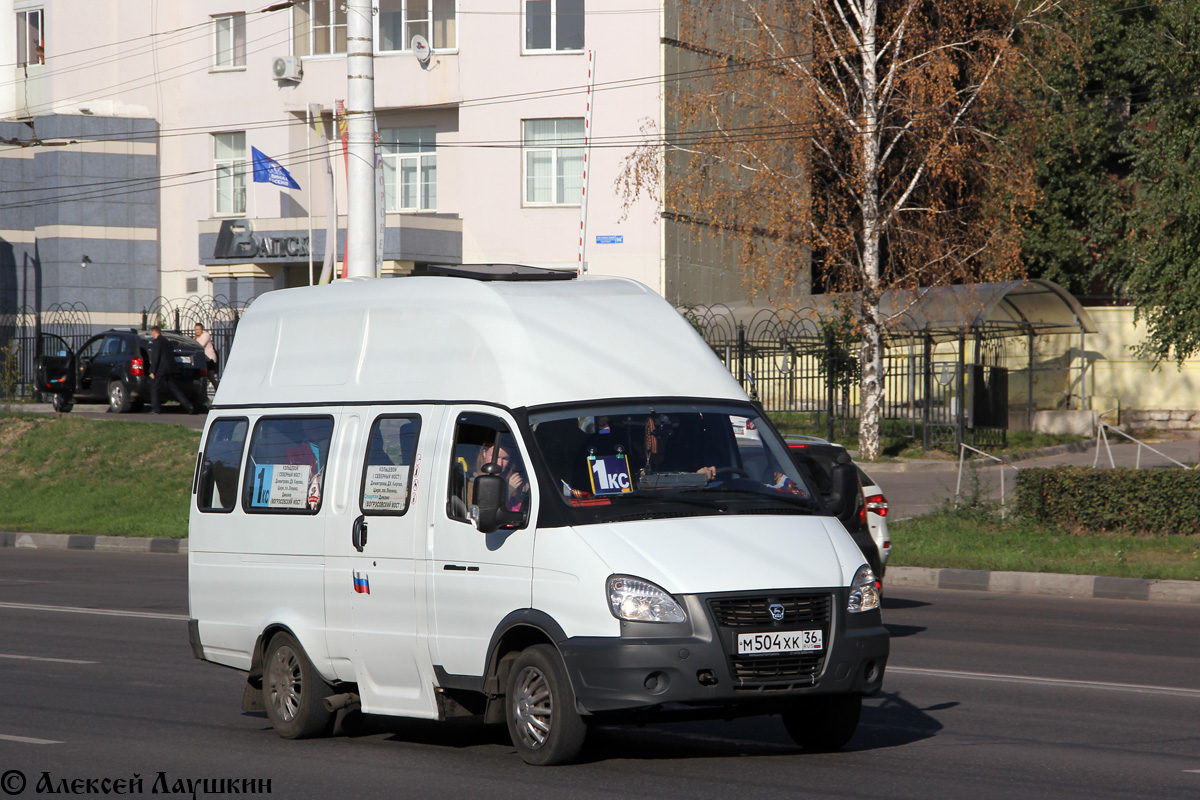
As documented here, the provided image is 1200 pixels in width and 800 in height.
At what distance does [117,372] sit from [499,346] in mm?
28340

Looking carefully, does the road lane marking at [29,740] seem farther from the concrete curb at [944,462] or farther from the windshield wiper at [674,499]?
the concrete curb at [944,462]

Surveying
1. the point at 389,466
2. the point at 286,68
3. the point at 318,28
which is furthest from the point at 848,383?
the point at 389,466

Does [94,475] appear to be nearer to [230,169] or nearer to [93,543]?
[93,543]

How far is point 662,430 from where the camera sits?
7.52 meters

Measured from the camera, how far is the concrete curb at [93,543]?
68.5ft

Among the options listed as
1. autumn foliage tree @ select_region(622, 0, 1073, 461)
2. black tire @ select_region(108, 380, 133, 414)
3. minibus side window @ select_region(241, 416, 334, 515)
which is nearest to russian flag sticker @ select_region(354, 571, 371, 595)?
minibus side window @ select_region(241, 416, 334, 515)

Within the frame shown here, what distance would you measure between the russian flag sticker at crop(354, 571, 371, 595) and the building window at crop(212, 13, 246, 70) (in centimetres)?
3841

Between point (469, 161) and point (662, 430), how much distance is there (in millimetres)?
33425

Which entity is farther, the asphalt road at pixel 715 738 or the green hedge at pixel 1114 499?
the green hedge at pixel 1114 499

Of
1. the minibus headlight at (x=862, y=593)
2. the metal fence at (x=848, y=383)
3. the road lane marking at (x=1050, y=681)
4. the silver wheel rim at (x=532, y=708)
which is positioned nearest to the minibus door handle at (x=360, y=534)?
the silver wheel rim at (x=532, y=708)

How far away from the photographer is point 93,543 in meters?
21.7

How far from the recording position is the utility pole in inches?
695

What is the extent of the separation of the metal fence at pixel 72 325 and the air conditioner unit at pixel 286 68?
649 cm

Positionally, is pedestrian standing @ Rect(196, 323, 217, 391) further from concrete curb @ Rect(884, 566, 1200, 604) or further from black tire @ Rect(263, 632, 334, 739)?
black tire @ Rect(263, 632, 334, 739)
